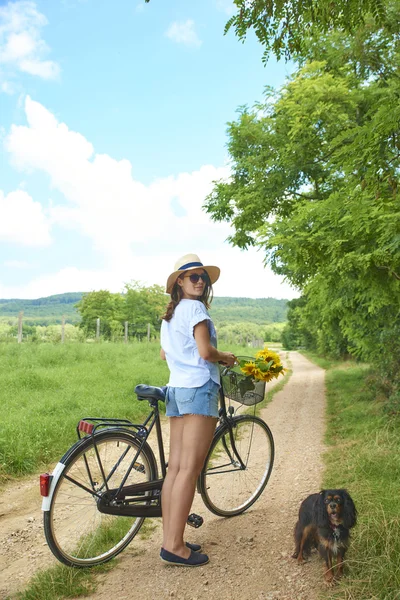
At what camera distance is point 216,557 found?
372cm

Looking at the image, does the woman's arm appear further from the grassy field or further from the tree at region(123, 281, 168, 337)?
the tree at region(123, 281, 168, 337)

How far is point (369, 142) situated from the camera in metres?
3.87

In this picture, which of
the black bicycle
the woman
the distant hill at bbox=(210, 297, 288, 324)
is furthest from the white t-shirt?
the distant hill at bbox=(210, 297, 288, 324)

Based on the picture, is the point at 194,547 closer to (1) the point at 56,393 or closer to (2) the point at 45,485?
(2) the point at 45,485

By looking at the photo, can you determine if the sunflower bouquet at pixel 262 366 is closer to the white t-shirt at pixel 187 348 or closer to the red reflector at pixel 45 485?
the white t-shirt at pixel 187 348

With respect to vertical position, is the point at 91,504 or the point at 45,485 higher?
the point at 45,485

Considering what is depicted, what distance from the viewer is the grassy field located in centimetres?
627

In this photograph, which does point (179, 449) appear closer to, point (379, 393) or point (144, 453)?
point (144, 453)

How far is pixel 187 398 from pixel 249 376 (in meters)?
0.86

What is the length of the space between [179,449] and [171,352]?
2.38 feet

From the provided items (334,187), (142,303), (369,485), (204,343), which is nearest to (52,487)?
(204,343)

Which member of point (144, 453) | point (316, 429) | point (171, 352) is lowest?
point (316, 429)

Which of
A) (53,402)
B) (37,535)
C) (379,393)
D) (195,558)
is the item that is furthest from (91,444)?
(379,393)

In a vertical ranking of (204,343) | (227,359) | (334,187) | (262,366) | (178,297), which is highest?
(334,187)
